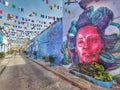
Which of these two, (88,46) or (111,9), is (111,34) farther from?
(88,46)

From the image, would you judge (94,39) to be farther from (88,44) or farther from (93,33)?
(88,44)

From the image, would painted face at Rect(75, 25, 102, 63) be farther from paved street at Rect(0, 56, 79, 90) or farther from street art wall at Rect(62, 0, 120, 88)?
paved street at Rect(0, 56, 79, 90)

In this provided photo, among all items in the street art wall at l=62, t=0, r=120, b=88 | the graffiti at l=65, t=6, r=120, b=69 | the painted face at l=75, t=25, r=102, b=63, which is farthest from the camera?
the painted face at l=75, t=25, r=102, b=63

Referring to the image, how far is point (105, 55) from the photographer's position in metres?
10.7

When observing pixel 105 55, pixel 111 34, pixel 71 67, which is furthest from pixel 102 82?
pixel 71 67

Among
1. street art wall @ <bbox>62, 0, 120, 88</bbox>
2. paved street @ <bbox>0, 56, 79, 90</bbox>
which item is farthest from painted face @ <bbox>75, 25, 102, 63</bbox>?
paved street @ <bbox>0, 56, 79, 90</bbox>

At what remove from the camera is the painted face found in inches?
456

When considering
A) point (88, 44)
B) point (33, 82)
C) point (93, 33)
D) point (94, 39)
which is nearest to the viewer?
point (33, 82)

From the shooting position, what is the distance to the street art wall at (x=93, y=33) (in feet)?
32.4

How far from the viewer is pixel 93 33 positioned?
39.2 ft

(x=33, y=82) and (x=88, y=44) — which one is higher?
(x=88, y=44)

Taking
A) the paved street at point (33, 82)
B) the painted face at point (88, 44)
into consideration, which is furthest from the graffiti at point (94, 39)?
the paved street at point (33, 82)

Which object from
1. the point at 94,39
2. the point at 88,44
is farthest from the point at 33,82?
the point at 94,39

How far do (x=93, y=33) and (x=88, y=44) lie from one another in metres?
1.07
